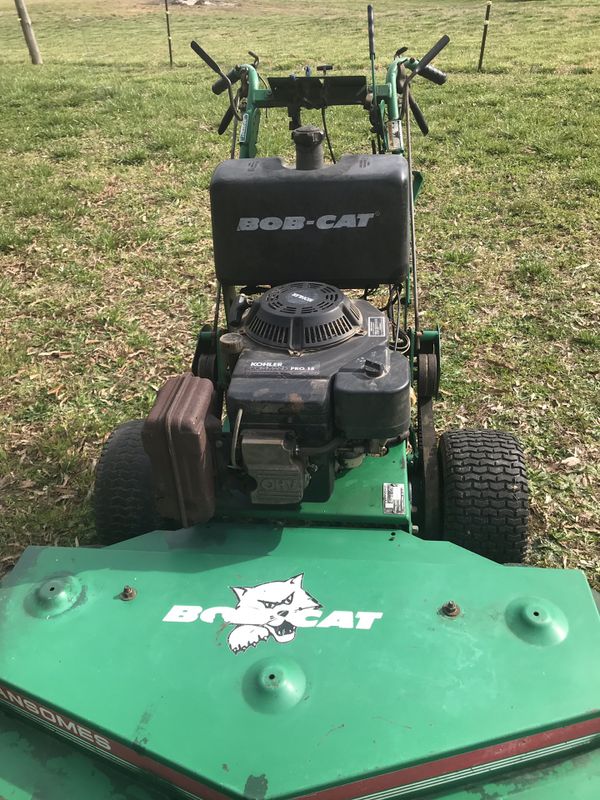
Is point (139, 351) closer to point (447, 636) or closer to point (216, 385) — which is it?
point (216, 385)

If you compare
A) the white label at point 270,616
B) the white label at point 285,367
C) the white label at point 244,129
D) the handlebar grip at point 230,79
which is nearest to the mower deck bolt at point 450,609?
the white label at point 270,616

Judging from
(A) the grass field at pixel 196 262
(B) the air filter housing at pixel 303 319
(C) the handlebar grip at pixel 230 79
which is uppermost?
(C) the handlebar grip at pixel 230 79

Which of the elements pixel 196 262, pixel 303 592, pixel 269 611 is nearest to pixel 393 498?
pixel 303 592

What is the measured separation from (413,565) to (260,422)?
0.58 meters

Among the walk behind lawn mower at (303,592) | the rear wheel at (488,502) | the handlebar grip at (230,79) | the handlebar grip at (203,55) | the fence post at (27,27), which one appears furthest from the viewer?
the fence post at (27,27)

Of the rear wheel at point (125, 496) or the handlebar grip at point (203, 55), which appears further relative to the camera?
the handlebar grip at point (203, 55)

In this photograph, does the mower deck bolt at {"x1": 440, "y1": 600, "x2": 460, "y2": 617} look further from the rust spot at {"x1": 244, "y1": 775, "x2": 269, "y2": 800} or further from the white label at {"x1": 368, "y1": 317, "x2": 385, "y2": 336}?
the white label at {"x1": 368, "y1": 317, "x2": 385, "y2": 336}

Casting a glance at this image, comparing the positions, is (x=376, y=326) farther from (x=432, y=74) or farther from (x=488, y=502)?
(x=432, y=74)

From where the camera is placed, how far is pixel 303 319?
2.21 m

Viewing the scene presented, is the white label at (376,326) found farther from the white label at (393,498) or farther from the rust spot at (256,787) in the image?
the rust spot at (256,787)

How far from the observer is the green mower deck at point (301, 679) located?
164 centimetres

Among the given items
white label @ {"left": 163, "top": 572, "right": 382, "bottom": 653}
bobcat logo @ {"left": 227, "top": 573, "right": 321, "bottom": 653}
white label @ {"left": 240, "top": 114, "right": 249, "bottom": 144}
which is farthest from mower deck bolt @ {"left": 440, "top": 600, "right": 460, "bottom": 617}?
white label @ {"left": 240, "top": 114, "right": 249, "bottom": 144}

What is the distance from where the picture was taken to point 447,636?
1852 mm

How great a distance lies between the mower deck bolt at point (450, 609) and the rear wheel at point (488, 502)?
0.60 meters
